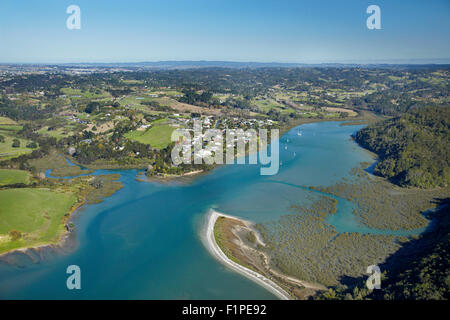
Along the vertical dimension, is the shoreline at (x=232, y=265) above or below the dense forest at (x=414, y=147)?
below

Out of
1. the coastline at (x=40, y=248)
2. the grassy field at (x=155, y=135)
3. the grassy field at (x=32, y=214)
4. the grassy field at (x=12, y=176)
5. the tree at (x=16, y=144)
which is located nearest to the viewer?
the coastline at (x=40, y=248)

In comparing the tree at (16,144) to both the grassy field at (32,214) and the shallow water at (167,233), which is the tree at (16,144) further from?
the grassy field at (32,214)

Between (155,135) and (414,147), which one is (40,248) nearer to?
(155,135)

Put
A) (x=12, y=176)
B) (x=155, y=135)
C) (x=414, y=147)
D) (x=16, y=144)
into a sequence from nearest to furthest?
1. (x=12, y=176)
2. (x=414, y=147)
3. (x=16, y=144)
4. (x=155, y=135)

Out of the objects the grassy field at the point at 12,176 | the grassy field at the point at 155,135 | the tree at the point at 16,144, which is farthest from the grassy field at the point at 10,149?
the grassy field at the point at 155,135

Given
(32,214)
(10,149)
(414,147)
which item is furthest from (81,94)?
(414,147)

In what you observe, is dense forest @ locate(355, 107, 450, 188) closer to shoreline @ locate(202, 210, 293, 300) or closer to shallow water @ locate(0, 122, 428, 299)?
shallow water @ locate(0, 122, 428, 299)
